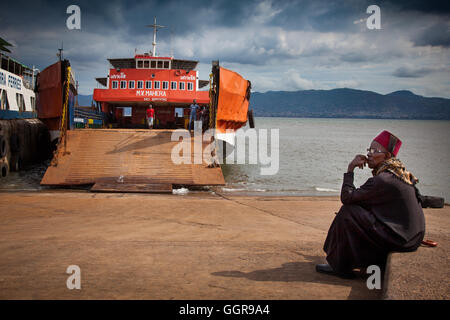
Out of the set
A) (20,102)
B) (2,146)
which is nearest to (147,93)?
(2,146)

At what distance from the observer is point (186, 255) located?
3551mm

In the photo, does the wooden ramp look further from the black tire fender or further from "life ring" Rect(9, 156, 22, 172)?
"life ring" Rect(9, 156, 22, 172)

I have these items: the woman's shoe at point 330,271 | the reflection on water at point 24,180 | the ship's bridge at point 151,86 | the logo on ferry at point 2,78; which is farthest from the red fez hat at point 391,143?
the logo on ferry at point 2,78

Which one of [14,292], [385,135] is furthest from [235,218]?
[14,292]

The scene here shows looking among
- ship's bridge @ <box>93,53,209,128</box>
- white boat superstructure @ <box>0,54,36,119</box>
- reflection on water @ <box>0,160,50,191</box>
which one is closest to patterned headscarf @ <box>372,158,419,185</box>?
reflection on water @ <box>0,160,50,191</box>

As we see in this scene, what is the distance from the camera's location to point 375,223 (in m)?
2.86

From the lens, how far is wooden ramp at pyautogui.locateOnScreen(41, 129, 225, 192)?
30.5 ft

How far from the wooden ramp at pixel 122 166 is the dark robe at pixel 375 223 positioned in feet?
21.3

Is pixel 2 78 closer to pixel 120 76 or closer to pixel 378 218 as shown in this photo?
pixel 120 76

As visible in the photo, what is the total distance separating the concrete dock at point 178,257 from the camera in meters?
2.63

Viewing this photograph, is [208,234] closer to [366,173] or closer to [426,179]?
[366,173]

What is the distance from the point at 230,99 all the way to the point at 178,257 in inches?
417

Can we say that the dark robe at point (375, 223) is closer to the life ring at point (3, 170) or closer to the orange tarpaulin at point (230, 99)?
the orange tarpaulin at point (230, 99)

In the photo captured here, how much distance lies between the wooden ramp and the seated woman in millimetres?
6470
